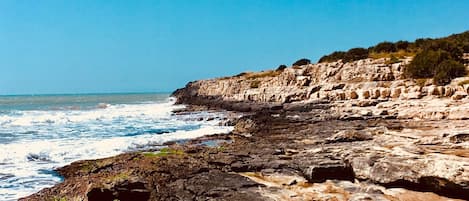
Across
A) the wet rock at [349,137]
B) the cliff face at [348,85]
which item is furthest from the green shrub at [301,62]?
the wet rock at [349,137]

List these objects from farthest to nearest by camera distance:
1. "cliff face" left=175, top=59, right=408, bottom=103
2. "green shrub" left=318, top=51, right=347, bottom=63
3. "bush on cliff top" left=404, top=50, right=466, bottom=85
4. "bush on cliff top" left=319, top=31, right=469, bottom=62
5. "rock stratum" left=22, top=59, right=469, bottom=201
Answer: "green shrub" left=318, top=51, right=347, bottom=63 < "bush on cliff top" left=319, top=31, right=469, bottom=62 < "cliff face" left=175, top=59, right=408, bottom=103 < "bush on cliff top" left=404, top=50, right=466, bottom=85 < "rock stratum" left=22, top=59, right=469, bottom=201

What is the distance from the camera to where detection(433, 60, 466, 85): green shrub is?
31.5m

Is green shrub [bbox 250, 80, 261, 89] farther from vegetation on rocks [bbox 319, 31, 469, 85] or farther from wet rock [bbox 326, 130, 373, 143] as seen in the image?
wet rock [bbox 326, 130, 373, 143]

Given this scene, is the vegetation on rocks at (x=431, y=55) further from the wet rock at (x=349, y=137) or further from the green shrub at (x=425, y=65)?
the wet rock at (x=349, y=137)

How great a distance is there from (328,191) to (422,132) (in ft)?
29.7

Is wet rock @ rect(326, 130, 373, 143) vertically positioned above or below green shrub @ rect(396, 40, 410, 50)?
below

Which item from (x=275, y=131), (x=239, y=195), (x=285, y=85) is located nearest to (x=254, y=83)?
(x=285, y=85)

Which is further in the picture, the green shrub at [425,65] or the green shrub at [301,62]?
the green shrub at [301,62]

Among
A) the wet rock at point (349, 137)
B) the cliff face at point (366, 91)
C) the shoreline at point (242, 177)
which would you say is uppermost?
the cliff face at point (366, 91)

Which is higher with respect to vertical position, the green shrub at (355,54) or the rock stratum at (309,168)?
the green shrub at (355,54)

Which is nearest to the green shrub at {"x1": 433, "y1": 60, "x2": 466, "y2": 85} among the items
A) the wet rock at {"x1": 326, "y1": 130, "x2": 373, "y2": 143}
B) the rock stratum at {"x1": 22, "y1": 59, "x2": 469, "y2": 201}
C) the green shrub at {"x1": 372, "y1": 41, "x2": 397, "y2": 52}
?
the rock stratum at {"x1": 22, "y1": 59, "x2": 469, "y2": 201}

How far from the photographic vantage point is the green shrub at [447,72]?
31.5 m

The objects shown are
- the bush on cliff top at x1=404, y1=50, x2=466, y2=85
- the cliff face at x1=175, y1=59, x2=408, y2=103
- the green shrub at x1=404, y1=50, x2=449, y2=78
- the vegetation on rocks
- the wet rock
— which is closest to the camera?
the wet rock

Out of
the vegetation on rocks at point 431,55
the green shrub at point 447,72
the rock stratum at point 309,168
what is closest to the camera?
the rock stratum at point 309,168
